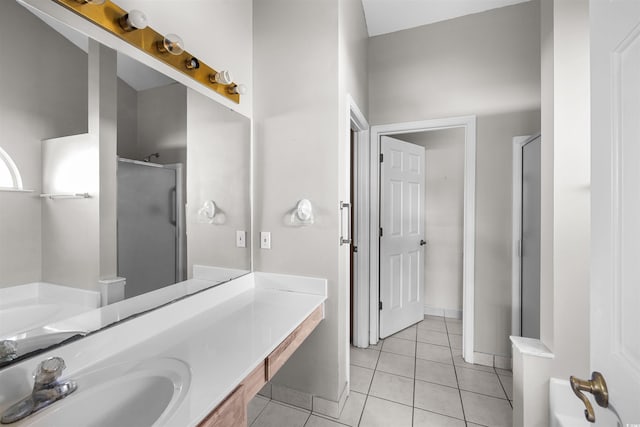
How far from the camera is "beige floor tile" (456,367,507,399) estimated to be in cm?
191

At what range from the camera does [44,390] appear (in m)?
0.67

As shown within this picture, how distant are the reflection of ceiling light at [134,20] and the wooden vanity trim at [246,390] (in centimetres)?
130

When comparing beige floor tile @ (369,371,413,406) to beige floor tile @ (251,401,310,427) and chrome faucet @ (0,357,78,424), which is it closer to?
beige floor tile @ (251,401,310,427)

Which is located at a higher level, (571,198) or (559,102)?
(559,102)

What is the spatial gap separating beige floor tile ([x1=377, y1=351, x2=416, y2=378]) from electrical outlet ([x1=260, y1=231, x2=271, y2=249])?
1379mm

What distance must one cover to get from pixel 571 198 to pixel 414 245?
1700mm

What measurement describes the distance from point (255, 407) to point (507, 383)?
6.09 feet

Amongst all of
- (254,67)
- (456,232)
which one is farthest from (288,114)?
(456,232)

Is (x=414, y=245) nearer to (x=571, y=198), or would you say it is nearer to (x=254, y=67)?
(x=571, y=198)

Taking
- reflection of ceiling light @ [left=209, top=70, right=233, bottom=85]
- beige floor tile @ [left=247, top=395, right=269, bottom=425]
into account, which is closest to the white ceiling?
reflection of ceiling light @ [left=209, top=70, right=233, bottom=85]

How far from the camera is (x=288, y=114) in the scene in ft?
5.64

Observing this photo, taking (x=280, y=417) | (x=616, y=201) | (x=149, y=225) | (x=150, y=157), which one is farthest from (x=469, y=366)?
(x=150, y=157)

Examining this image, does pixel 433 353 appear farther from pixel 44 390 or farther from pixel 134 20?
pixel 134 20

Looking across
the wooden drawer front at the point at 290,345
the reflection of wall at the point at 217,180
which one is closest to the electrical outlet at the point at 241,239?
the reflection of wall at the point at 217,180
